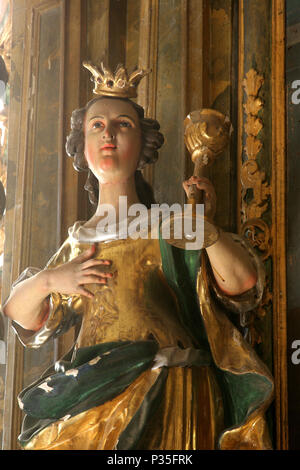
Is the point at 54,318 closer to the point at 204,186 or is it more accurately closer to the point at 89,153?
the point at 89,153

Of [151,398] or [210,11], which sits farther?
[210,11]

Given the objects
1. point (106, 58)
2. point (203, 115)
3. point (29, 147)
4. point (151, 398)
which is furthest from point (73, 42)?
point (151, 398)

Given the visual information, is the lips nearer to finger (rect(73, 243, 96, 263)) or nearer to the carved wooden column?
finger (rect(73, 243, 96, 263))

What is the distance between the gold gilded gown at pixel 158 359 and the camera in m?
2.97

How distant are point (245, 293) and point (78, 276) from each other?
51cm

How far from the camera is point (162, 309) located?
124 inches

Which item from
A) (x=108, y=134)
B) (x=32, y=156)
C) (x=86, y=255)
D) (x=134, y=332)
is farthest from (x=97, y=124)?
(x=32, y=156)

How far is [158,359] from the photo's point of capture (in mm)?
3033

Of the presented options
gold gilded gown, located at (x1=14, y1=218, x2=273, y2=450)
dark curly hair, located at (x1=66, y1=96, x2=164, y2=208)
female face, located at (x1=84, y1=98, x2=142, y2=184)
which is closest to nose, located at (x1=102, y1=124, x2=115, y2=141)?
female face, located at (x1=84, y1=98, x2=142, y2=184)

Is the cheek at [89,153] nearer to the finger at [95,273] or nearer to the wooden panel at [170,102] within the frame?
the finger at [95,273]

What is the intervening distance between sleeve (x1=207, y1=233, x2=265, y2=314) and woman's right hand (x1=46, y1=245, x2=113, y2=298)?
0.33 m

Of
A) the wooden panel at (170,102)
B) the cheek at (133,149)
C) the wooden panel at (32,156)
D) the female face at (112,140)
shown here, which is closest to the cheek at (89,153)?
the female face at (112,140)

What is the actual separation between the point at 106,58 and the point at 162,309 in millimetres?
1310

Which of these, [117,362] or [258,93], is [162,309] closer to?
[117,362]
